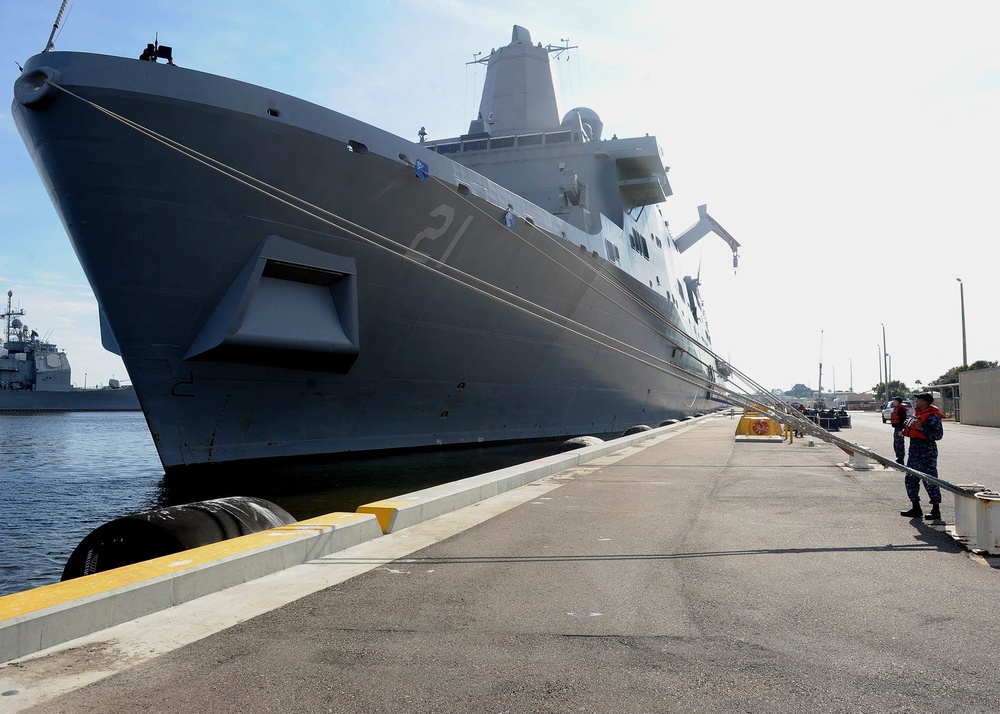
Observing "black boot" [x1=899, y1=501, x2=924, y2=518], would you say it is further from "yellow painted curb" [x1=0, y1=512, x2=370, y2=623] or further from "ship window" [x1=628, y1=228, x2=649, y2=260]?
"ship window" [x1=628, y1=228, x2=649, y2=260]

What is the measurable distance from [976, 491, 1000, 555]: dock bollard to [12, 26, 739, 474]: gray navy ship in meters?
5.93

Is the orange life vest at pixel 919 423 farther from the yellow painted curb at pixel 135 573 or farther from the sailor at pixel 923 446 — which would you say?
the yellow painted curb at pixel 135 573

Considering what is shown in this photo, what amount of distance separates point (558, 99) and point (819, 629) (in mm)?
25571

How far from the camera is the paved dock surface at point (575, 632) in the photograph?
2.44 m

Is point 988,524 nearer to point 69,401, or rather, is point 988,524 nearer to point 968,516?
point 968,516

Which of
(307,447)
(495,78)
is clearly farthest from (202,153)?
(495,78)

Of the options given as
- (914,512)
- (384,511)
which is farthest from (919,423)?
(384,511)

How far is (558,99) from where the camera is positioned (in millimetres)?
26219

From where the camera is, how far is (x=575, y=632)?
3.16 m

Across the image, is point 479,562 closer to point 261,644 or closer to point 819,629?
point 261,644

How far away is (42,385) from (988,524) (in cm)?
7879

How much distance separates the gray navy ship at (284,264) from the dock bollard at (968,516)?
18.1ft

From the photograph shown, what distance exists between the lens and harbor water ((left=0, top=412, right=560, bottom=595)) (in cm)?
839

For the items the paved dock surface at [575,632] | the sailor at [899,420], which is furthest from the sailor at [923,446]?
the paved dock surface at [575,632]
